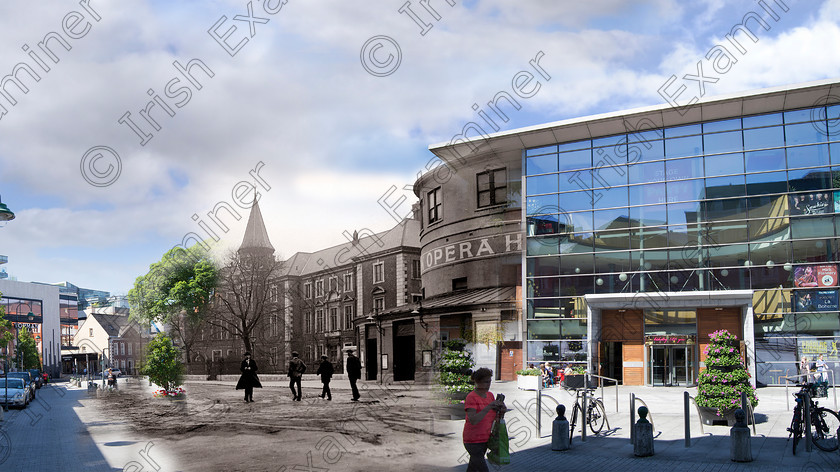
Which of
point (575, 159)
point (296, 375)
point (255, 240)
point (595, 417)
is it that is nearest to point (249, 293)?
point (255, 240)

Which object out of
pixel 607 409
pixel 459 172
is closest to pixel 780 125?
pixel 607 409

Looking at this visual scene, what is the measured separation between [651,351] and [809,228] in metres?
10.2

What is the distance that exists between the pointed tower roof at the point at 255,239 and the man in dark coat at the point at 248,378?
3.14 feet

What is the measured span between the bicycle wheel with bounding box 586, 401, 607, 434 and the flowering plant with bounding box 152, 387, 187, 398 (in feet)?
41.1

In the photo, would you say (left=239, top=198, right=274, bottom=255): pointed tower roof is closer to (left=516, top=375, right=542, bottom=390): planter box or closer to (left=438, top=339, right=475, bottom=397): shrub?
(left=438, top=339, right=475, bottom=397): shrub

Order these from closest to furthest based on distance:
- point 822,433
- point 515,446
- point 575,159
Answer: point 822,433, point 515,446, point 575,159

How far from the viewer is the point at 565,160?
127 feet

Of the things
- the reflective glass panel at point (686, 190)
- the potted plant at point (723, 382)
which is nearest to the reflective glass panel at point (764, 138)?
the reflective glass panel at point (686, 190)

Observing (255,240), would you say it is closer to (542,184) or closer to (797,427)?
(797,427)

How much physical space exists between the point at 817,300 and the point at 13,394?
4147 centimetres

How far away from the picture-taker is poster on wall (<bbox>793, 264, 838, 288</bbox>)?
3534 centimetres

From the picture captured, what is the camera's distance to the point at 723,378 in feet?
58.5

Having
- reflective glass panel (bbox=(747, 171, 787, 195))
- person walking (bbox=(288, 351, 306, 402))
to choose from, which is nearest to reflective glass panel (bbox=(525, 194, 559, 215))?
reflective glass panel (bbox=(747, 171, 787, 195))

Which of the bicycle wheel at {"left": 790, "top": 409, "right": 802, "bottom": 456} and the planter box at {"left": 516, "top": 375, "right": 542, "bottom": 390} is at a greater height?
the bicycle wheel at {"left": 790, "top": 409, "right": 802, "bottom": 456}
